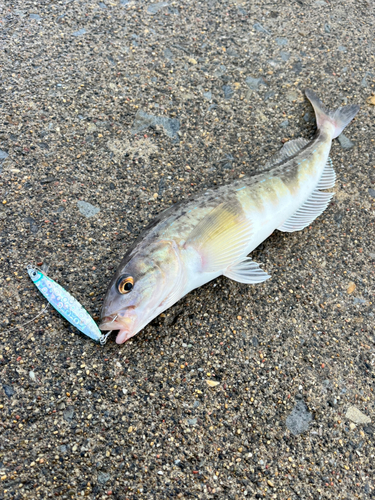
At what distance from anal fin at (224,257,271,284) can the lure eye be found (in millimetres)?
752

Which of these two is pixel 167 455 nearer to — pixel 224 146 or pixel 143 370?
pixel 143 370

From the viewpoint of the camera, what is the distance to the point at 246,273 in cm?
290

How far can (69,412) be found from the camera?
236cm

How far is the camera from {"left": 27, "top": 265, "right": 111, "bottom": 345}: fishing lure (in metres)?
2.58

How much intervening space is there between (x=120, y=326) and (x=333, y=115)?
310 centimetres

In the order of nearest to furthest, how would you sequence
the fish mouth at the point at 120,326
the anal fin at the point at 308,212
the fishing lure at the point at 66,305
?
the fish mouth at the point at 120,326, the fishing lure at the point at 66,305, the anal fin at the point at 308,212

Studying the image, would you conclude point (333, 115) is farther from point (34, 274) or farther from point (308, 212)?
point (34, 274)

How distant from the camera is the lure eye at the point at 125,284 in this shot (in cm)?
251

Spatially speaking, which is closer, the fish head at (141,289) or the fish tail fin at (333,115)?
the fish head at (141,289)

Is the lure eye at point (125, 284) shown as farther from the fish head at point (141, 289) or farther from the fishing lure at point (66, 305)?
the fishing lure at point (66, 305)

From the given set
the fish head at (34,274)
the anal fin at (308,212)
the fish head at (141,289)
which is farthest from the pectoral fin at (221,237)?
the fish head at (34,274)

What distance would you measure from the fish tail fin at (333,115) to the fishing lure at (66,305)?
2873 mm

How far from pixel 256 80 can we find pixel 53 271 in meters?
3.05

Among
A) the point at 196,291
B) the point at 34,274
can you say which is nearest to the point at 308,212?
the point at 196,291
